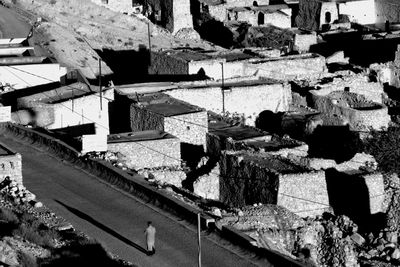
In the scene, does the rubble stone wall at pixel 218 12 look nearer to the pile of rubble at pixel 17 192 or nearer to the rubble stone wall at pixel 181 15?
the rubble stone wall at pixel 181 15

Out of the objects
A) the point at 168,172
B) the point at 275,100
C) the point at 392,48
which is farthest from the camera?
the point at 392,48

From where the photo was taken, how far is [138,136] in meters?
33.5

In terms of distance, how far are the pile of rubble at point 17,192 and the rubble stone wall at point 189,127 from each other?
811 cm

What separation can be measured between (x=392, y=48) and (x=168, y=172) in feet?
71.8

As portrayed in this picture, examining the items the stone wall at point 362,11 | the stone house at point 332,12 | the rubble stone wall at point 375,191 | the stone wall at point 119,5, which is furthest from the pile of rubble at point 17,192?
the stone wall at point 362,11

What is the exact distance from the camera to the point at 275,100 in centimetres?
4075

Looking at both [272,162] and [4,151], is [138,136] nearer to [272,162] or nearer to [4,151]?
[272,162]

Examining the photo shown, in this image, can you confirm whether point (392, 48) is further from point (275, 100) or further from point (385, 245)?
point (385, 245)

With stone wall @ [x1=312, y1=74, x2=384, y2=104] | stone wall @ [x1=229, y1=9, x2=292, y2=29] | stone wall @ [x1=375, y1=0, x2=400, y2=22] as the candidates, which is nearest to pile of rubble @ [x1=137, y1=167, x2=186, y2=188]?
stone wall @ [x1=312, y1=74, x2=384, y2=104]

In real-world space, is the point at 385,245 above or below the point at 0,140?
below

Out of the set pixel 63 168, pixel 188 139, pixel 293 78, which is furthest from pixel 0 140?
pixel 293 78

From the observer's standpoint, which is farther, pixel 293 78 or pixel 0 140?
pixel 293 78

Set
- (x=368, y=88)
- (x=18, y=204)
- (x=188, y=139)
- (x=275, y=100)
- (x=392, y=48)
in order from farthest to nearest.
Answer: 1. (x=392, y=48)
2. (x=368, y=88)
3. (x=275, y=100)
4. (x=188, y=139)
5. (x=18, y=204)

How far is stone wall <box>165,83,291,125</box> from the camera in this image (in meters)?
39.6
